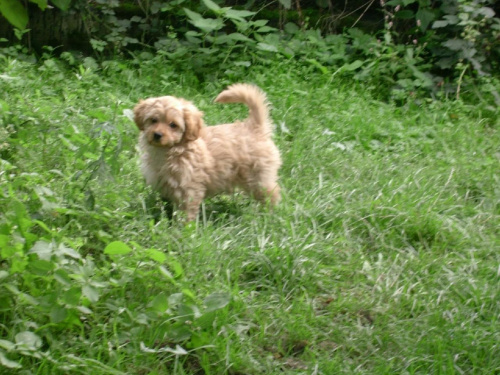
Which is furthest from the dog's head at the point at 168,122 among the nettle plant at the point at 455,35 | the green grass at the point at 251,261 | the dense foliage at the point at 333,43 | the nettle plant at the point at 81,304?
the nettle plant at the point at 455,35

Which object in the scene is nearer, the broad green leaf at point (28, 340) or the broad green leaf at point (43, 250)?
the broad green leaf at point (28, 340)

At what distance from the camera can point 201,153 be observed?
4.42 metres

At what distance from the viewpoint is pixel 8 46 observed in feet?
23.0

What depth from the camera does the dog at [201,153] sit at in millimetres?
4293

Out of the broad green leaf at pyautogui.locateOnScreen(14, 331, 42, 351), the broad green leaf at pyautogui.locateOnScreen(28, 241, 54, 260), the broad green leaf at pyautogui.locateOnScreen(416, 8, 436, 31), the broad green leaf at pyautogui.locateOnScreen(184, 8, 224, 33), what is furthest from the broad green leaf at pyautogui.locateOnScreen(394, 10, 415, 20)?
the broad green leaf at pyautogui.locateOnScreen(14, 331, 42, 351)

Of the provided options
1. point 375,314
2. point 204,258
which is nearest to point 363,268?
point 375,314

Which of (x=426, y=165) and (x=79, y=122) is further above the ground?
(x=79, y=122)

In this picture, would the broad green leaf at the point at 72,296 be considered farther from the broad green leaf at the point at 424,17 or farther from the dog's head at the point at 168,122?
the broad green leaf at the point at 424,17

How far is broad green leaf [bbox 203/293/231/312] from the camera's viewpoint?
3055 mm

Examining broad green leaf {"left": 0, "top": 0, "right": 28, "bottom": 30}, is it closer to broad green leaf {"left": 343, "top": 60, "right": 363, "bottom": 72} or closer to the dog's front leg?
the dog's front leg

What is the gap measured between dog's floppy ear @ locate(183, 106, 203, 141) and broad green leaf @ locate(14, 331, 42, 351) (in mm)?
1787

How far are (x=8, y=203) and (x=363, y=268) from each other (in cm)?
187

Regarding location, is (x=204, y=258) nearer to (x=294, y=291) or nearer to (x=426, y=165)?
(x=294, y=291)

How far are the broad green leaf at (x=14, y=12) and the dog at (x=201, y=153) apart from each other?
7.92 ft
